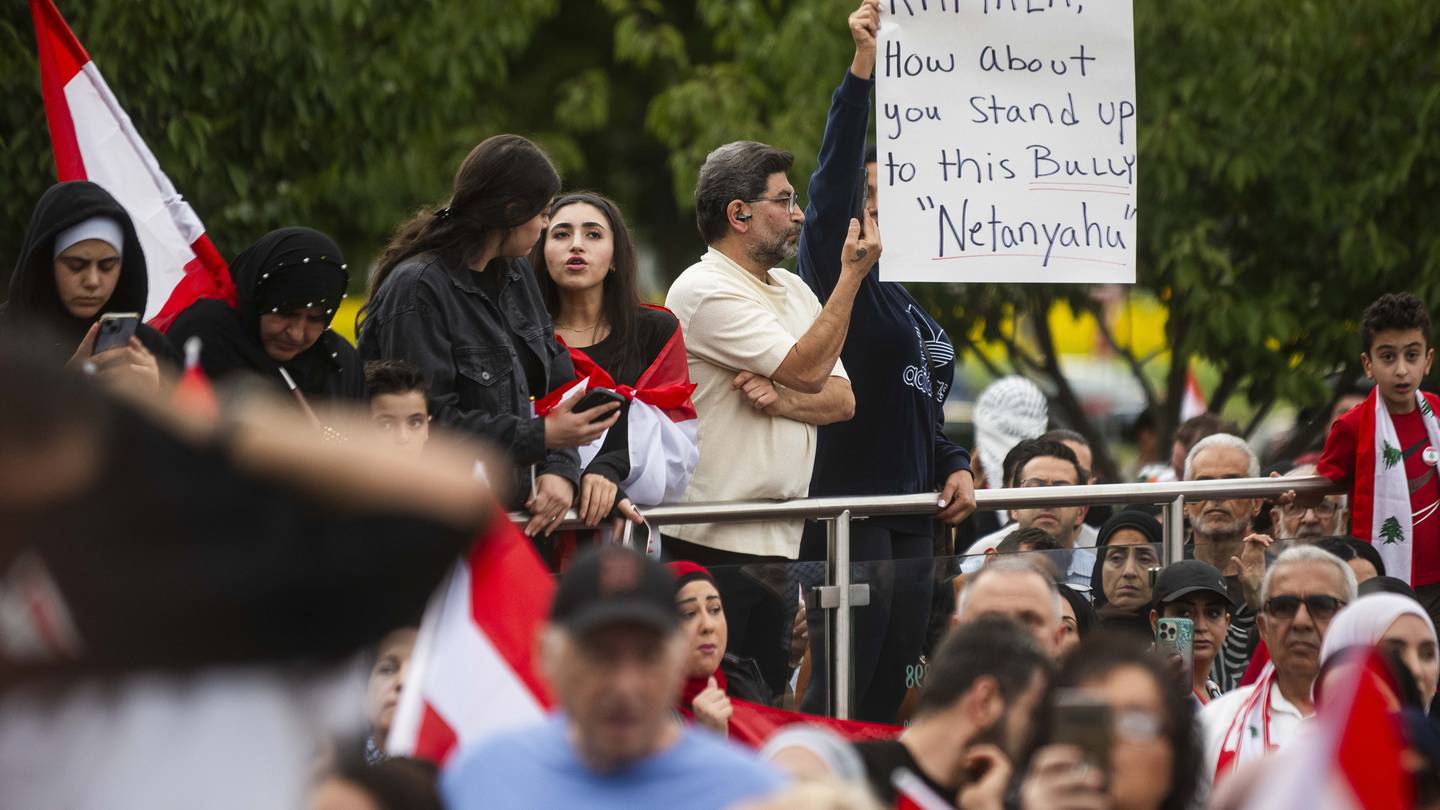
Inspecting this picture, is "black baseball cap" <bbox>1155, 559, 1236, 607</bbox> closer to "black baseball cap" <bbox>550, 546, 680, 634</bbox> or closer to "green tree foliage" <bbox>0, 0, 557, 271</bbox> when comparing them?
"black baseball cap" <bbox>550, 546, 680, 634</bbox>

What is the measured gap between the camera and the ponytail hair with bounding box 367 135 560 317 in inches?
243

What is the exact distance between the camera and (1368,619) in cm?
562

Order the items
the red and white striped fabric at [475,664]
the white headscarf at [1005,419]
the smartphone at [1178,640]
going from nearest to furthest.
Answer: the red and white striped fabric at [475,664] < the smartphone at [1178,640] < the white headscarf at [1005,419]

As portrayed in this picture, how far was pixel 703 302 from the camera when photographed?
680cm

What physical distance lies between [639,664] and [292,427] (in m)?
1.12

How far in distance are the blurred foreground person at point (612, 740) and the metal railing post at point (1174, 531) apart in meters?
3.92

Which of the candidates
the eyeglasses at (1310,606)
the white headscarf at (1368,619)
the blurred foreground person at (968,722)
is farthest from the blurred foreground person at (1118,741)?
the eyeglasses at (1310,606)

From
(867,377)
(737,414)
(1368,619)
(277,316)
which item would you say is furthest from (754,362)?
(1368,619)

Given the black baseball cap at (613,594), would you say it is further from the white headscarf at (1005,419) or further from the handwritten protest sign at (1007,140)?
the white headscarf at (1005,419)

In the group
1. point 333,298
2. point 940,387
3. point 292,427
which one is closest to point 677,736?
point 292,427

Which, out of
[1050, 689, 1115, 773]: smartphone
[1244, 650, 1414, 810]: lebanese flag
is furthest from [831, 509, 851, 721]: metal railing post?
[1244, 650, 1414, 810]: lebanese flag

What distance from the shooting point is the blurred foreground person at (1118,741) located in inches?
150

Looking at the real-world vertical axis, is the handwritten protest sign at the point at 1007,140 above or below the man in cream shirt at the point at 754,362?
above

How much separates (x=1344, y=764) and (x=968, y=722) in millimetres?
1129
